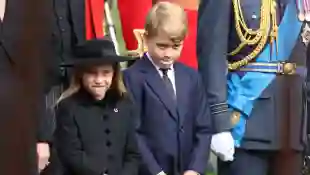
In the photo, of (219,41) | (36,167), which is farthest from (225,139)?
(36,167)

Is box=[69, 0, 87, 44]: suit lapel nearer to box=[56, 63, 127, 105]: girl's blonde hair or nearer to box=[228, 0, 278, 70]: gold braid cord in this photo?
box=[56, 63, 127, 105]: girl's blonde hair

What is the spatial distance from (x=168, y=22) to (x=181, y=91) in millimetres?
224

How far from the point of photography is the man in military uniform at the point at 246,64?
8.69ft

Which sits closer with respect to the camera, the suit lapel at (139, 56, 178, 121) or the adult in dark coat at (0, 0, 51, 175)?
the adult in dark coat at (0, 0, 51, 175)

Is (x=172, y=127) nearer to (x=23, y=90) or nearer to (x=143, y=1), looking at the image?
(x=143, y=1)

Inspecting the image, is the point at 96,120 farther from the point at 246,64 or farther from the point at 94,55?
the point at 246,64

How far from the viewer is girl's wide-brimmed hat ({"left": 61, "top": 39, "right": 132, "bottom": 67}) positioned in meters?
2.34

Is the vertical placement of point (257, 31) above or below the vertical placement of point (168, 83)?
above

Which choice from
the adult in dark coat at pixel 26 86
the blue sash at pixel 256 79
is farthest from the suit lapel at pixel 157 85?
the adult in dark coat at pixel 26 86

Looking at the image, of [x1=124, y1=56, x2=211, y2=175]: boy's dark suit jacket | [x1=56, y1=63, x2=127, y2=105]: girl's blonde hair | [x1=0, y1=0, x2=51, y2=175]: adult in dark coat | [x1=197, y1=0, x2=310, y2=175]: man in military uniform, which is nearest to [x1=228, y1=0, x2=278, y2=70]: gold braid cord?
[x1=197, y1=0, x2=310, y2=175]: man in military uniform

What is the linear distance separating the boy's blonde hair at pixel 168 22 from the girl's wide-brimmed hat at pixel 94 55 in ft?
0.53

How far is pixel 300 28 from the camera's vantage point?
271 centimetres

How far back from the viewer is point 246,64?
269 cm

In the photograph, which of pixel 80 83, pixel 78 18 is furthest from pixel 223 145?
pixel 78 18
